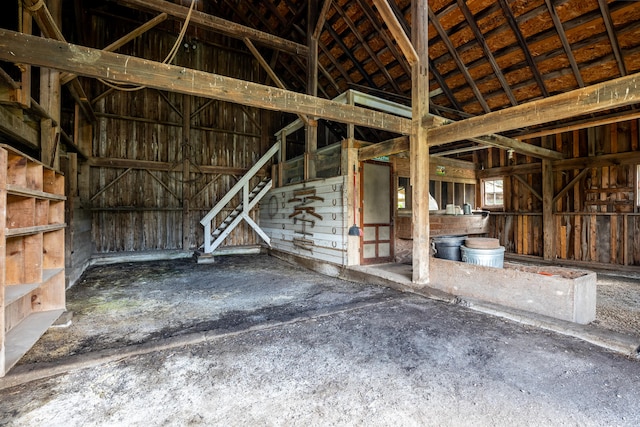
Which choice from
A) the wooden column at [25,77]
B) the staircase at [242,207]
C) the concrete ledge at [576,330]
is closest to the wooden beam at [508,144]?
the concrete ledge at [576,330]

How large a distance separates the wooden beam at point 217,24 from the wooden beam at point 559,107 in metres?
4.88

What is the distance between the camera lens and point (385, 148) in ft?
16.5

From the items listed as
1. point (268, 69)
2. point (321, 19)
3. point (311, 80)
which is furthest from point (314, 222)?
point (321, 19)

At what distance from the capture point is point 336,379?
7.14 feet

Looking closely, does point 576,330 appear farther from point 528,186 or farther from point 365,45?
point 365,45

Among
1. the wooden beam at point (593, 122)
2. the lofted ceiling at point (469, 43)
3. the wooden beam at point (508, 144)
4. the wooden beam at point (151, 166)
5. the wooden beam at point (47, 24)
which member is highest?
the lofted ceiling at point (469, 43)

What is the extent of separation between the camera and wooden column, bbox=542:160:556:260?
7.11 m

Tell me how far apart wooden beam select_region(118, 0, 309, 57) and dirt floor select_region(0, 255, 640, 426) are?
18.2 feet

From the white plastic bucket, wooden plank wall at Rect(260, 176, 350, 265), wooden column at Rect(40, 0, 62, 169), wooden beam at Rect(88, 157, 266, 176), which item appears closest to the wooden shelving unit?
wooden column at Rect(40, 0, 62, 169)

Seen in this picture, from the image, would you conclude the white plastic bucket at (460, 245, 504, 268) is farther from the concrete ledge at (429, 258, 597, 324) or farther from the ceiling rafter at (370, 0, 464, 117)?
the ceiling rafter at (370, 0, 464, 117)

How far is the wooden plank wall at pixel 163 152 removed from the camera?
26.0 feet

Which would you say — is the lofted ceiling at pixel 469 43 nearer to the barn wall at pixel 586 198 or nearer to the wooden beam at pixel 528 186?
the barn wall at pixel 586 198

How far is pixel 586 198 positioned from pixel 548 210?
728mm

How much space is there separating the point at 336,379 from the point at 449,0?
5815 millimetres
